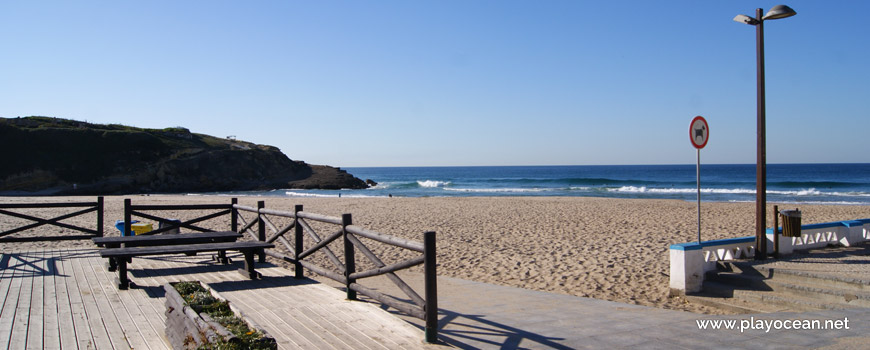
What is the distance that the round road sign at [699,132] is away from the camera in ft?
24.7

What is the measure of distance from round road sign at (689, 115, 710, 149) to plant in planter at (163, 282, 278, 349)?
20.8 feet

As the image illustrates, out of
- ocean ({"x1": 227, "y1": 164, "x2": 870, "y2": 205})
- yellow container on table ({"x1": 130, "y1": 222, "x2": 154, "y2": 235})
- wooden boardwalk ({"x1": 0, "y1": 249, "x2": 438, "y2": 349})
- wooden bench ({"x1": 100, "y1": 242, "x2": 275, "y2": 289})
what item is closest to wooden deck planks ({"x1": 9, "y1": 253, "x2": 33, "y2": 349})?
wooden boardwalk ({"x1": 0, "y1": 249, "x2": 438, "y2": 349})

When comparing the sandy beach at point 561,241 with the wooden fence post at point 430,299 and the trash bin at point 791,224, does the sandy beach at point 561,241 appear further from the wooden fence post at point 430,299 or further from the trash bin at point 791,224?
the wooden fence post at point 430,299

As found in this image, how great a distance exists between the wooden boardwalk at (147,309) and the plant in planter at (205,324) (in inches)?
13.6

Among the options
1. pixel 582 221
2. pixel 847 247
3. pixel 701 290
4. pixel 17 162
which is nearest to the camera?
pixel 701 290

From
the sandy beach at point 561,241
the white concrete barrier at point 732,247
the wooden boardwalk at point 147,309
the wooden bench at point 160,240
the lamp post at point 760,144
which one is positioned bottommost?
the sandy beach at point 561,241

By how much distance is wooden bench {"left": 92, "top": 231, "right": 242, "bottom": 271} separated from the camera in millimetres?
6984

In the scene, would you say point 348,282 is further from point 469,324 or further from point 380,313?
point 469,324

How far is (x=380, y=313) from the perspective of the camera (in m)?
5.08

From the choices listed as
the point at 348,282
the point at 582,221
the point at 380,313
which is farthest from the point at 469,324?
the point at 582,221

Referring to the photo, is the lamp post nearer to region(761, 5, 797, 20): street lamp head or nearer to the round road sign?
region(761, 5, 797, 20): street lamp head

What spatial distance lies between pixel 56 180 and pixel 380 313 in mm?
56063

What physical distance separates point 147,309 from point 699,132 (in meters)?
7.20

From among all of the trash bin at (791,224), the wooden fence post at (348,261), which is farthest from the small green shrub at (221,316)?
the trash bin at (791,224)
